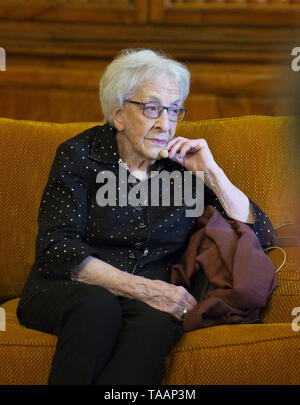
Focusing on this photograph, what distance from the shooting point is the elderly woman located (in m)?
1.40

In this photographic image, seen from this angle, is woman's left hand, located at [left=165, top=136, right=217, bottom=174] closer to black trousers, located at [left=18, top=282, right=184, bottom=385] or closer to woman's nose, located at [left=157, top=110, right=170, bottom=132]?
woman's nose, located at [left=157, top=110, right=170, bottom=132]

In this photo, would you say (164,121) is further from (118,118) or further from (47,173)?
(47,173)

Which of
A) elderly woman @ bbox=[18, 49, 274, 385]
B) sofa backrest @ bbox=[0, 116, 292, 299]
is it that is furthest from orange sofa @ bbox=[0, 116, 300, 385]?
elderly woman @ bbox=[18, 49, 274, 385]

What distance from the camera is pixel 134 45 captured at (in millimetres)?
2746

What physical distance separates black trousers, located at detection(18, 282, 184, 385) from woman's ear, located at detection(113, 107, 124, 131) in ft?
1.87

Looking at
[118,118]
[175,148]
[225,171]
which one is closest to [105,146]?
[118,118]

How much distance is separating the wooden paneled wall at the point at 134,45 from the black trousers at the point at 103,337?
1.48 metres

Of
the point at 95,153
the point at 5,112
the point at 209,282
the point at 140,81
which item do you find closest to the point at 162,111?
the point at 140,81

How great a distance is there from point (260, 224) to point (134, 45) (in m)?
1.29

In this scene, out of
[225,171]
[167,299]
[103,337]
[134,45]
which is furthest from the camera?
[134,45]

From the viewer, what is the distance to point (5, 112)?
288 centimetres

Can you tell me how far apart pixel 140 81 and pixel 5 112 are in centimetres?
124

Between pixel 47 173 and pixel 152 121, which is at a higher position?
pixel 152 121

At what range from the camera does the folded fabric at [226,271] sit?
157 centimetres
